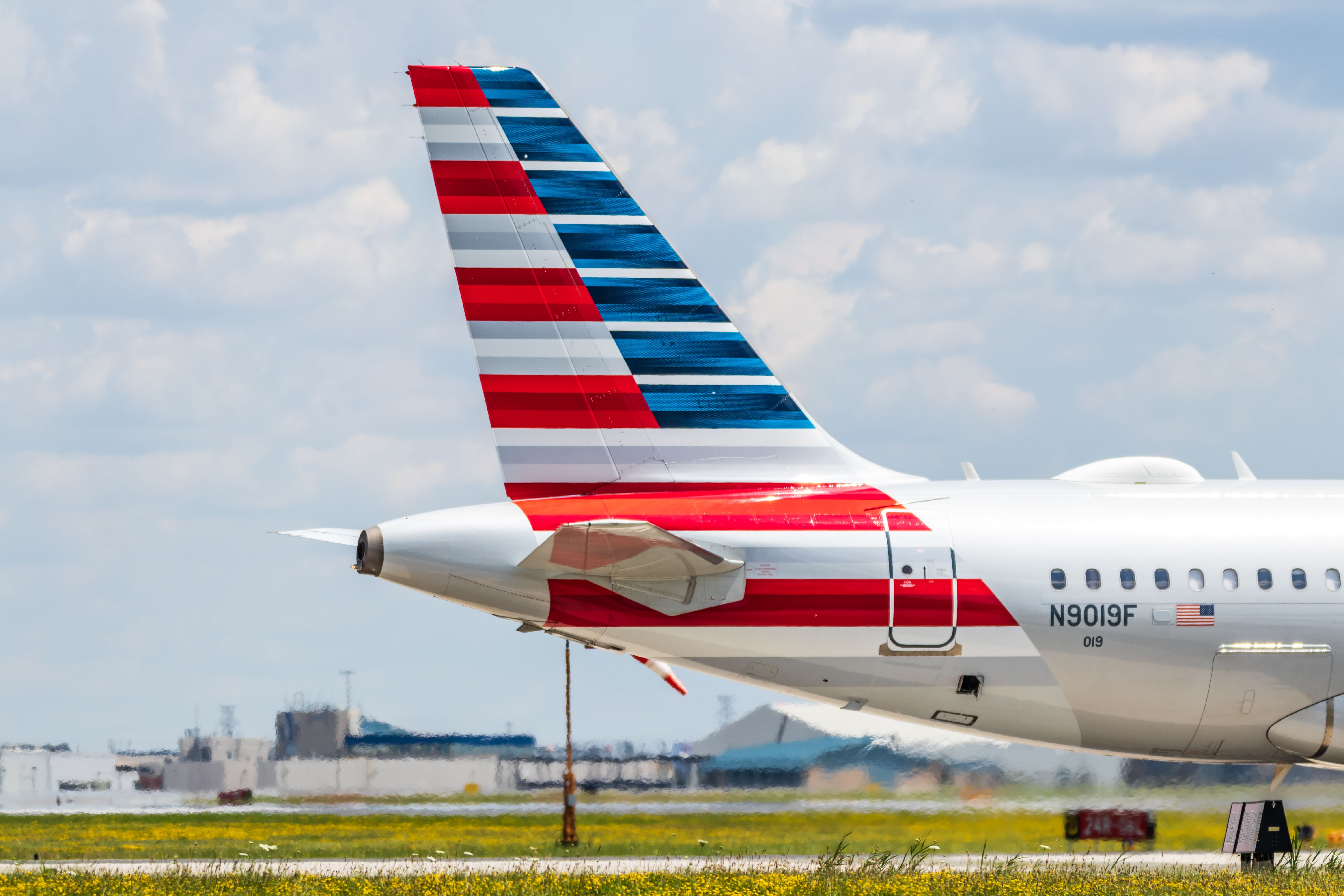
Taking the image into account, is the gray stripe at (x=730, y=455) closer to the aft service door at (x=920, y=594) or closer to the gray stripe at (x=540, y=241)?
the aft service door at (x=920, y=594)

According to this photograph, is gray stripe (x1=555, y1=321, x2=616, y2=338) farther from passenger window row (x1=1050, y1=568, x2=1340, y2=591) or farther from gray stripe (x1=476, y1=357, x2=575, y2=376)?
passenger window row (x1=1050, y1=568, x2=1340, y2=591)

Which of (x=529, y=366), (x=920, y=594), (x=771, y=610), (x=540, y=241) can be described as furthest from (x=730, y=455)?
(x=540, y=241)

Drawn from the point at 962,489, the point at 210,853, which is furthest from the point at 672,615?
the point at 210,853

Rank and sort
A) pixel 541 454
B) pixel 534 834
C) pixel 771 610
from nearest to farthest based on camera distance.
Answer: pixel 771 610 < pixel 541 454 < pixel 534 834

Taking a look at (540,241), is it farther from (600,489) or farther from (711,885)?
(711,885)

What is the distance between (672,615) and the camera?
17453 mm

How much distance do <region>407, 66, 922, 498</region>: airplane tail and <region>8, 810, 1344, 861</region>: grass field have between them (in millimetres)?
8023

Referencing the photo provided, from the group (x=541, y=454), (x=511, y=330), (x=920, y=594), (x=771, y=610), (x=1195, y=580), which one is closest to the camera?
(x=771, y=610)

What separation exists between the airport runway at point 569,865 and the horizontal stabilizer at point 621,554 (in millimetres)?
5037

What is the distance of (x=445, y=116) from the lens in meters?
19.2

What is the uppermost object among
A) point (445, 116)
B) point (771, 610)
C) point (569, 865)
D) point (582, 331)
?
point (445, 116)

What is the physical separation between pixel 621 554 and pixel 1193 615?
710 centimetres

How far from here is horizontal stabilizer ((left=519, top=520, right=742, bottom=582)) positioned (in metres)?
17.0

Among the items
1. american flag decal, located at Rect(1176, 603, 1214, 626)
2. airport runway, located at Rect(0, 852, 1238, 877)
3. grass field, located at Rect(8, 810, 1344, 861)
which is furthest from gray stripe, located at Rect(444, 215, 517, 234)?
grass field, located at Rect(8, 810, 1344, 861)
